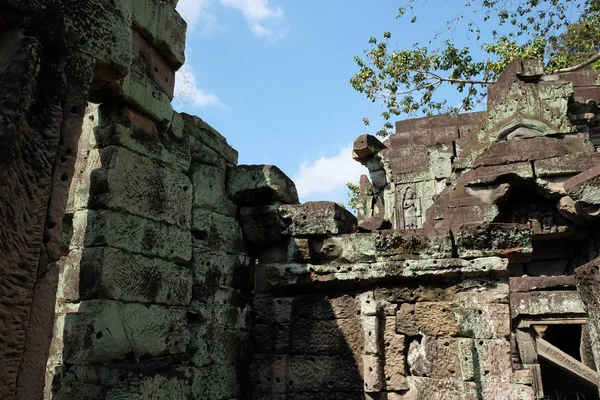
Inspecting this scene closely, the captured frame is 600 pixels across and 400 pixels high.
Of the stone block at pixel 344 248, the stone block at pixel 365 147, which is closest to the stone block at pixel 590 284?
the stone block at pixel 344 248

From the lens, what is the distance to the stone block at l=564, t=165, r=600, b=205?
6821 millimetres

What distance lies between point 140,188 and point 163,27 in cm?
138

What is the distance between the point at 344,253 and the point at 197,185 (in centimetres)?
147

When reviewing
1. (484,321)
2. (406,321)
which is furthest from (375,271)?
(484,321)

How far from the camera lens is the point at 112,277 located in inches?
147

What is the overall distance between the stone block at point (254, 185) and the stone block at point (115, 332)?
1.44 meters

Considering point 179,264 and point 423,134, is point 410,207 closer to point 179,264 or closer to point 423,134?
point 423,134

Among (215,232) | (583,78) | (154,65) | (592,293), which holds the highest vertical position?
(583,78)

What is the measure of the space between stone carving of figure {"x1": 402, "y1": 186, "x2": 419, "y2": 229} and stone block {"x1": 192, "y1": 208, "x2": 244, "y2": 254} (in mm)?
7339

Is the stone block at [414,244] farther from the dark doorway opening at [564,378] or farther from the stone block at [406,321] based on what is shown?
the dark doorway opening at [564,378]

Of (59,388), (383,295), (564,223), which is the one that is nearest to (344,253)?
(383,295)

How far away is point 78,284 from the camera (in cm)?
368

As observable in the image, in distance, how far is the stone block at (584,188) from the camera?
6821mm

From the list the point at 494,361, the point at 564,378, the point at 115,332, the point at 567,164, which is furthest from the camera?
the point at 564,378
